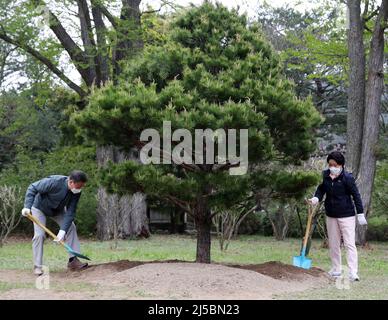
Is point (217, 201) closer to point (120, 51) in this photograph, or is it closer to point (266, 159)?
point (266, 159)

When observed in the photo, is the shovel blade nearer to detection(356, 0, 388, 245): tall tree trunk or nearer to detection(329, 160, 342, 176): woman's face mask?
detection(329, 160, 342, 176): woman's face mask

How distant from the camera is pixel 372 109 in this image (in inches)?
616

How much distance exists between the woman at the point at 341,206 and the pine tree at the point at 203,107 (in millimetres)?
536

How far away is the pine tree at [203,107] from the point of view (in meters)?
7.29

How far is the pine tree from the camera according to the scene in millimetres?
7285

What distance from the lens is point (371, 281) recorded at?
8.23 meters

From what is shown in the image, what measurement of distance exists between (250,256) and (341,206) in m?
4.77

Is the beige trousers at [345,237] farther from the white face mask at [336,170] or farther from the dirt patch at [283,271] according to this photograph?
the white face mask at [336,170]

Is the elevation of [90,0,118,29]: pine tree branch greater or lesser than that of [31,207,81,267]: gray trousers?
greater

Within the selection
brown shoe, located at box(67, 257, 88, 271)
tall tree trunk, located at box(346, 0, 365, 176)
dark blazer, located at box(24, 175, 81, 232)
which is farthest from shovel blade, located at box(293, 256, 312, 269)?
tall tree trunk, located at box(346, 0, 365, 176)

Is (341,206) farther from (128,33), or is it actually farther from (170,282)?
(128,33)

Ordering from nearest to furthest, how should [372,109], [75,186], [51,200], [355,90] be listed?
[75,186] → [51,200] → [372,109] → [355,90]

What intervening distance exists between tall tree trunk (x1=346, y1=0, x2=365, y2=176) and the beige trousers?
807 centimetres

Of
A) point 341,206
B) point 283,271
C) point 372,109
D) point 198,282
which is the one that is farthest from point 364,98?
point 198,282
